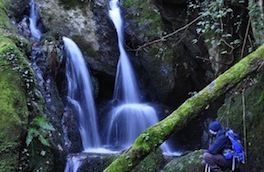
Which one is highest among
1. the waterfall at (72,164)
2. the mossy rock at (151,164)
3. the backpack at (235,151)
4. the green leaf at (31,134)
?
the green leaf at (31,134)

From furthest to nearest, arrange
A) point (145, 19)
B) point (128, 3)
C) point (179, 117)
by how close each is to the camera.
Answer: point (128, 3), point (145, 19), point (179, 117)

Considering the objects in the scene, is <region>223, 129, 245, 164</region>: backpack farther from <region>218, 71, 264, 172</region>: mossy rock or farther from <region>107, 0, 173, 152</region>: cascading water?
<region>107, 0, 173, 152</region>: cascading water

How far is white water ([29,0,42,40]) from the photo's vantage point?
11.5 metres

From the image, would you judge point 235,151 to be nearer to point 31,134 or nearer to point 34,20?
point 31,134

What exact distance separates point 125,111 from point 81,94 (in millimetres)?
1560

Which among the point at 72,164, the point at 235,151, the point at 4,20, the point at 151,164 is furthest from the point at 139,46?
the point at 235,151

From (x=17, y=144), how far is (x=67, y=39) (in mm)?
5670

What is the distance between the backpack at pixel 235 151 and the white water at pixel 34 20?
314 inches

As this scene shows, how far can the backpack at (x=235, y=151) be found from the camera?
4.93 meters

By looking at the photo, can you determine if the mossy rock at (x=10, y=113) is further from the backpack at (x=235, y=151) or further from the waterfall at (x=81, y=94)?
the backpack at (x=235, y=151)

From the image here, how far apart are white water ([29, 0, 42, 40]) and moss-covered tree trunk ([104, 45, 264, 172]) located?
7.83 metres

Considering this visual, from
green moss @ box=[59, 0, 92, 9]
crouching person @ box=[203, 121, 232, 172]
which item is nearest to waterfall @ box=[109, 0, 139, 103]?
green moss @ box=[59, 0, 92, 9]

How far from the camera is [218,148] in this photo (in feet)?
16.9

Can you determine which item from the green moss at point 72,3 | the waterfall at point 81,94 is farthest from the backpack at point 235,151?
the green moss at point 72,3
